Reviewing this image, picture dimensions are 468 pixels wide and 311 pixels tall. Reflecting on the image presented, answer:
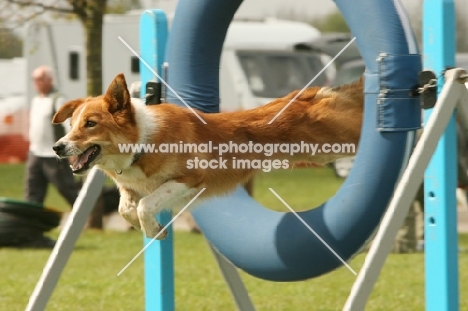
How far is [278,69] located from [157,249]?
12940 mm

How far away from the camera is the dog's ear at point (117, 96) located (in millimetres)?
4250

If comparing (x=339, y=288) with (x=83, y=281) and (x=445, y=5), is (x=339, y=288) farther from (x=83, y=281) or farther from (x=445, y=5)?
(x=445, y=5)

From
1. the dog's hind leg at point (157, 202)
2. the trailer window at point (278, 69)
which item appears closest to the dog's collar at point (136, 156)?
the dog's hind leg at point (157, 202)

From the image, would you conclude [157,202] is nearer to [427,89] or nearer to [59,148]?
[59,148]

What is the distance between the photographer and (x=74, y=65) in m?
18.9

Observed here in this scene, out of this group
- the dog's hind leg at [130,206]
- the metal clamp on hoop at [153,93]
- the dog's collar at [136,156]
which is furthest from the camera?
the metal clamp on hoop at [153,93]

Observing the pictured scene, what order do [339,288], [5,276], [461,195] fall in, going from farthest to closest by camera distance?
[461,195], [5,276], [339,288]

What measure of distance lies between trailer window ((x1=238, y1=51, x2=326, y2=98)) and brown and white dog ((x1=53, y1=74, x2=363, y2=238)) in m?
12.8

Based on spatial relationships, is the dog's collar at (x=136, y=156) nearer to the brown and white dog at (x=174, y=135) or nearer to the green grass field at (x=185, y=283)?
the brown and white dog at (x=174, y=135)

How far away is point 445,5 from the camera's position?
414cm

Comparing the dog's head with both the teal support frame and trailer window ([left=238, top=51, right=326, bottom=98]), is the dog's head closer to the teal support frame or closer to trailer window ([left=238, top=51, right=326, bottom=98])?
the teal support frame

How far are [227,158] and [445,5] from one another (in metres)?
1.22

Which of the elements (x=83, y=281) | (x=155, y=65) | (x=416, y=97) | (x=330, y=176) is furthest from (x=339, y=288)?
(x=330, y=176)

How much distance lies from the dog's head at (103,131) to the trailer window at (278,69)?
1339cm
